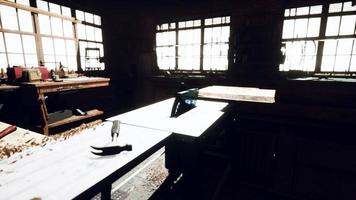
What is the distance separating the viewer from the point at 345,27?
5.24 m

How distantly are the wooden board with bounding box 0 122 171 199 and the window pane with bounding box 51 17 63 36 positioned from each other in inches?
243

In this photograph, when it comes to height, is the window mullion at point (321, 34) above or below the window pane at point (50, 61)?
above

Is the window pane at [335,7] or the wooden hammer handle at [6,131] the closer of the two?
the wooden hammer handle at [6,131]

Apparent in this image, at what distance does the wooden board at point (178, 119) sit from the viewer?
1.66 m

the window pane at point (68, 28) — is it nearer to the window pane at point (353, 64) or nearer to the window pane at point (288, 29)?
the window pane at point (288, 29)

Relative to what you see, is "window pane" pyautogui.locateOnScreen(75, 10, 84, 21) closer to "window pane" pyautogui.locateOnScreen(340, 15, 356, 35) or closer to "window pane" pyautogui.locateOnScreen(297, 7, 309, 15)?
"window pane" pyautogui.locateOnScreen(297, 7, 309, 15)

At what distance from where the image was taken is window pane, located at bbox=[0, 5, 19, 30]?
4987mm

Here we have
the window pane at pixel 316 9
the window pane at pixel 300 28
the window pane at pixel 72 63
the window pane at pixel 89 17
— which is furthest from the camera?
the window pane at pixel 89 17

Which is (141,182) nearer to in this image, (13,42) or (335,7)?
(13,42)

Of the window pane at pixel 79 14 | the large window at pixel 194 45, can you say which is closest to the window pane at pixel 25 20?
the window pane at pixel 79 14

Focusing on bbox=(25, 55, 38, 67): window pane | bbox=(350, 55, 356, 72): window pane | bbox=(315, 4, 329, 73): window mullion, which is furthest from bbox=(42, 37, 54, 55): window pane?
bbox=(350, 55, 356, 72): window pane

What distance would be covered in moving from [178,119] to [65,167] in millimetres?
1085

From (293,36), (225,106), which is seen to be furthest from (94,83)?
(293,36)

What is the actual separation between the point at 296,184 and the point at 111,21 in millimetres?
8321
